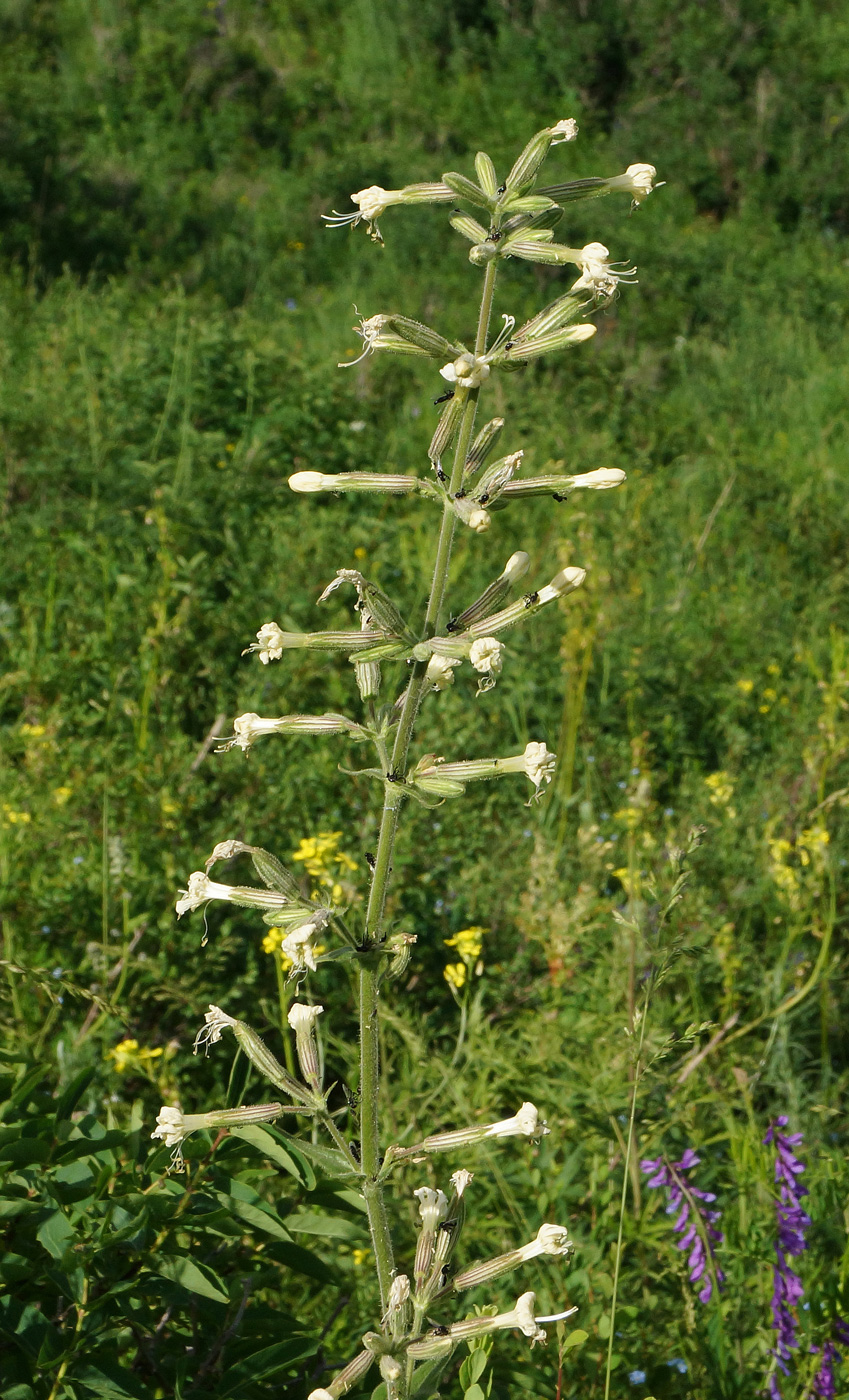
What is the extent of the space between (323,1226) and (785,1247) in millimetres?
781

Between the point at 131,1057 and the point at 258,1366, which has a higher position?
the point at 258,1366

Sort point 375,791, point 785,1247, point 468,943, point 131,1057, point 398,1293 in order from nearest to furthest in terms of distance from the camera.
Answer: point 398,1293
point 785,1247
point 131,1057
point 468,943
point 375,791

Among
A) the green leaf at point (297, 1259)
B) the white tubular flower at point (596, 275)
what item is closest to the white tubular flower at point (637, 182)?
the white tubular flower at point (596, 275)

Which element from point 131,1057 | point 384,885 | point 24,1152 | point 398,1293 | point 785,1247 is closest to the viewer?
point 398,1293

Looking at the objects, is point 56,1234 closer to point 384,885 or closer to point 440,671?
point 384,885

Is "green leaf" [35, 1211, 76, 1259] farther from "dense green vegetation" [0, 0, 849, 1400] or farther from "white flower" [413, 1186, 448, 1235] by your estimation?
"white flower" [413, 1186, 448, 1235]

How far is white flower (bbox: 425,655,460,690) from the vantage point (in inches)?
57.1

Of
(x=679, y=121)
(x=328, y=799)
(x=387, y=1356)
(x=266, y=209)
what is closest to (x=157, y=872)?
(x=328, y=799)

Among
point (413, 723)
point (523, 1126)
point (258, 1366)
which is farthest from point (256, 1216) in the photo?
point (413, 723)

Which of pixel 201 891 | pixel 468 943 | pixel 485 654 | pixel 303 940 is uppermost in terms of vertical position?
pixel 485 654

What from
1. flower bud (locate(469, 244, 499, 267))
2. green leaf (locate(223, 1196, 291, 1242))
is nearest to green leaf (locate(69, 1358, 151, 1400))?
green leaf (locate(223, 1196, 291, 1242))

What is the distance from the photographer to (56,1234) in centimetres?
149

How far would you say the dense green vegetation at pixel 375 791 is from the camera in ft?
5.71

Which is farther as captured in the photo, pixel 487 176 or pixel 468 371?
pixel 487 176
